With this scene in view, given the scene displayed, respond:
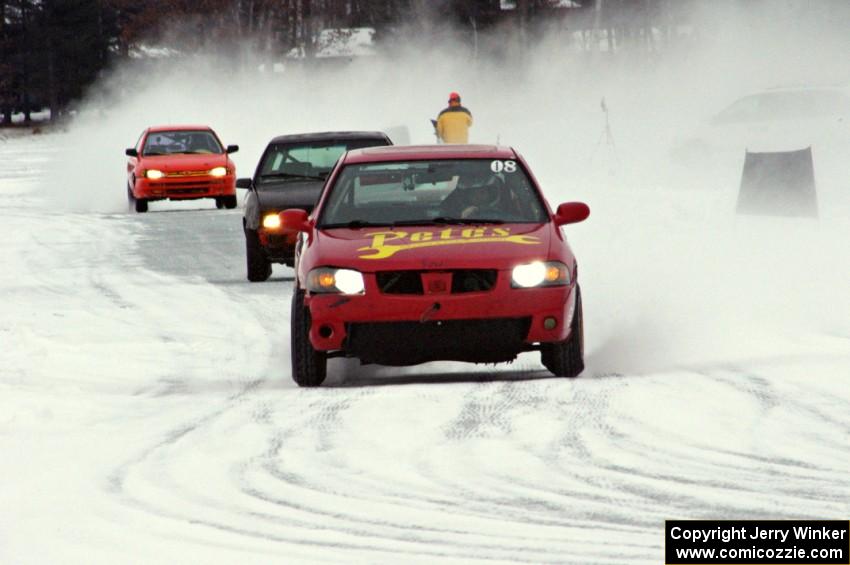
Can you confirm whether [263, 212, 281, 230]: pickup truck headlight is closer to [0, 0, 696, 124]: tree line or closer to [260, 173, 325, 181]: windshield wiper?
[260, 173, 325, 181]: windshield wiper

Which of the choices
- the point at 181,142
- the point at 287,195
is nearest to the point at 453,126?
the point at 287,195

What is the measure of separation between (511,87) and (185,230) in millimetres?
50973

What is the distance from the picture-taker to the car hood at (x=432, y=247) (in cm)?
911

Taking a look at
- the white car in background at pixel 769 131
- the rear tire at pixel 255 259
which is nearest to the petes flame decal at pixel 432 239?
the rear tire at pixel 255 259

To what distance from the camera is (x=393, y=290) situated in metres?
9.10

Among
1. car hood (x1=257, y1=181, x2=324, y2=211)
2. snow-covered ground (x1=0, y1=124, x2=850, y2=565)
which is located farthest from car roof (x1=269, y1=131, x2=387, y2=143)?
snow-covered ground (x1=0, y1=124, x2=850, y2=565)

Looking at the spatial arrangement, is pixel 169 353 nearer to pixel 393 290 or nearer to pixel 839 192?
pixel 393 290

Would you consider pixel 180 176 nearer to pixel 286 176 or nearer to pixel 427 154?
pixel 286 176

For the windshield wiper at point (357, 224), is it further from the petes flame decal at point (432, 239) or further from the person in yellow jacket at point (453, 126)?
the person in yellow jacket at point (453, 126)

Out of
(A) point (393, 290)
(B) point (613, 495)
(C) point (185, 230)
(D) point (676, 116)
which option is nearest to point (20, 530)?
(B) point (613, 495)

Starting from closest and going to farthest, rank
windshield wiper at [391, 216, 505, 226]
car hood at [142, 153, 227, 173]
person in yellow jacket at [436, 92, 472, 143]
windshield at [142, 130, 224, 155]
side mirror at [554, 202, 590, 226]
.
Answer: windshield wiper at [391, 216, 505, 226], side mirror at [554, 202, 590, 226], person in yellow jacket at [436, 92, 472, 143], car hood at [142, 153, 227, 173], windshield at [142, 130, 224, 155]

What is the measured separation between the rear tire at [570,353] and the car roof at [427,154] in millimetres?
1318

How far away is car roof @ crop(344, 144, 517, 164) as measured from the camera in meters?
10.4

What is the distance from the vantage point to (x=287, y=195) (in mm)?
15570
